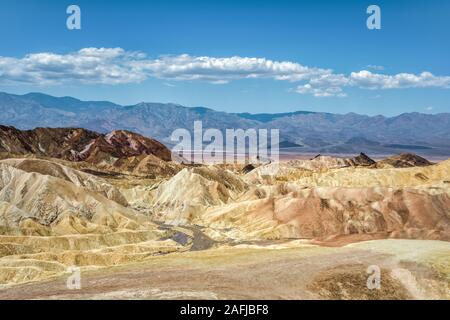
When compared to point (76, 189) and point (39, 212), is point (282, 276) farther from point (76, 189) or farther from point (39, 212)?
point (76, 189)

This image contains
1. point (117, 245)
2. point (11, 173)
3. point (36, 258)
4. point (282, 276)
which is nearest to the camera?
point (282, 276)

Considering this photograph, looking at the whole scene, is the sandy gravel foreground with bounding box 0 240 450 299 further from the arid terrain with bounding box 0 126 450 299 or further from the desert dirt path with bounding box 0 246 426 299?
the arid terrain with bounding box 0 126 450 299

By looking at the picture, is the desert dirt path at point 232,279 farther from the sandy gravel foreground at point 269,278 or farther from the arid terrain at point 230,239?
the arid terrain at point 230,239

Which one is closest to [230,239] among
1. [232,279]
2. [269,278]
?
[269,278]

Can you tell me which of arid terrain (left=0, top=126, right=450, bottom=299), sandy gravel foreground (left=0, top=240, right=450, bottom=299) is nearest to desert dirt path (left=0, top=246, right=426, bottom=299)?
sandy gravel foreground (left=0, top=240, right=450, bottom=299)

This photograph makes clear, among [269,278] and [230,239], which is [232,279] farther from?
[230,239]

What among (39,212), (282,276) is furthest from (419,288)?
Result: (39,212)

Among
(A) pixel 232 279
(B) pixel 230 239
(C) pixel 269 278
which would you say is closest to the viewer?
(A) pixel 232 279
